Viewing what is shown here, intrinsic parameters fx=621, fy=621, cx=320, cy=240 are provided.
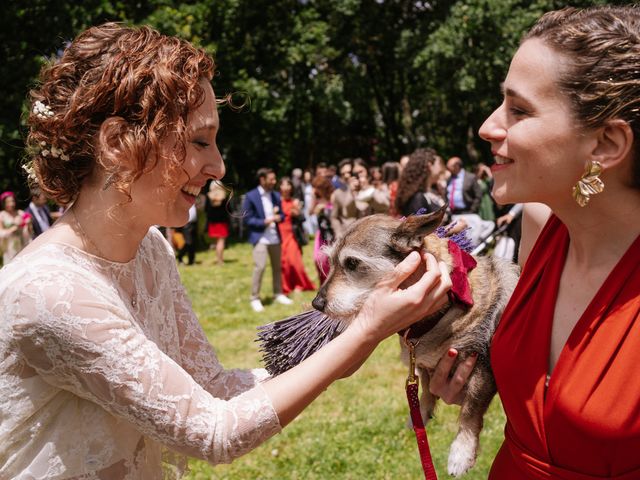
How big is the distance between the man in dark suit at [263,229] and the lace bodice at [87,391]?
9.21m

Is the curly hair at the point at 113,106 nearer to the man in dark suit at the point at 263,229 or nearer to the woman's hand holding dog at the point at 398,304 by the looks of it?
the woman's hand holding dog at the point at 398,304

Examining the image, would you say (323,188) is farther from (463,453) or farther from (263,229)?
(463,453)

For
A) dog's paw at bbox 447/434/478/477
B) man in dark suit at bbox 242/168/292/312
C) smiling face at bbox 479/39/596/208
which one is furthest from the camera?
man in dark suit at bbox 242/168/292/312

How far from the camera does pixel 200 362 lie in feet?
9.00

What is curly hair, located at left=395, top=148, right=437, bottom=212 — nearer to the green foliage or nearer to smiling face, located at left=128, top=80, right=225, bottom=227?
smiling face, located at left=128, top=80, right=225, bottom=227

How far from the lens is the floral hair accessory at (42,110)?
213cm

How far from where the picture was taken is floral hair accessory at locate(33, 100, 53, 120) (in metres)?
2.13

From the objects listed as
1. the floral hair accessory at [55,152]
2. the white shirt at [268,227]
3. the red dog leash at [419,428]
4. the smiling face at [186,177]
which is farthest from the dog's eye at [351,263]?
the white shirt at [268,227]

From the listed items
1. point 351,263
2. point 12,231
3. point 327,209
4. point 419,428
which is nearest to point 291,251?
point 327,209

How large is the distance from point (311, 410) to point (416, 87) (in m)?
33.0

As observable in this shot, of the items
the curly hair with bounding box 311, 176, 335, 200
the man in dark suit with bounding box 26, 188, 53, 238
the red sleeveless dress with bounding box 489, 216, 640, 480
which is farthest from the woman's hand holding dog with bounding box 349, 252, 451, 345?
the man in dark suit with bounding box 26, 188, 53, 238

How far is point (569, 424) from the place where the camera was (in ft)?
5.75

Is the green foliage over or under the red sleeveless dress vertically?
under

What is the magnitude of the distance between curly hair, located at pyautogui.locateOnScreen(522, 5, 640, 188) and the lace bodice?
1.32 metres
